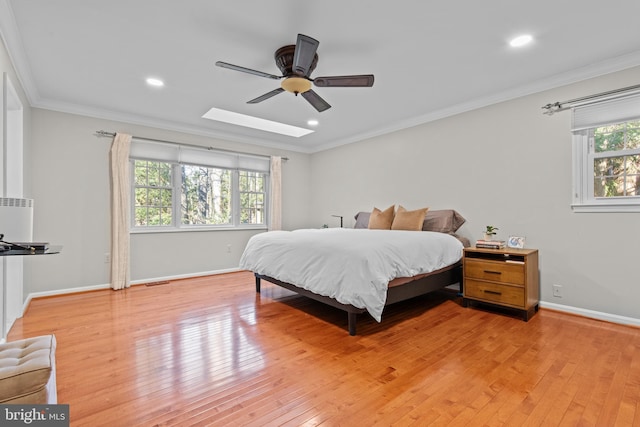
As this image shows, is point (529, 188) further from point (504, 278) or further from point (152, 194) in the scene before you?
point (152, 194)

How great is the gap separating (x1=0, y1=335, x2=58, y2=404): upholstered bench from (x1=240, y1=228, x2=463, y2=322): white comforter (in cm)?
182

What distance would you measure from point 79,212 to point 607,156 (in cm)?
613

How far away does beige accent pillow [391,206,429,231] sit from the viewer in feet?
12.7

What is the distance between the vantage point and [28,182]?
3.42m

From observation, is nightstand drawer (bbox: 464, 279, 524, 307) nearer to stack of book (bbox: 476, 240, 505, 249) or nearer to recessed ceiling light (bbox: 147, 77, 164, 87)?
stack of book (bbox: 476, 240, 505, 249)

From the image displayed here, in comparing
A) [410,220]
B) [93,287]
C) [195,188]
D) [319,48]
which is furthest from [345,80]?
[93,287]

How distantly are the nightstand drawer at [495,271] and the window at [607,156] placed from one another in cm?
91

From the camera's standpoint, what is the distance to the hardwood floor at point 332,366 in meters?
1.53

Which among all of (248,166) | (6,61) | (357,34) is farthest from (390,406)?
(248,166)

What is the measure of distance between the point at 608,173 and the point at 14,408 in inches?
177

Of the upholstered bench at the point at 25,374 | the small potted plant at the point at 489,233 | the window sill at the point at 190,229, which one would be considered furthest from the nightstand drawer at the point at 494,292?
the window sill at the point at 190,229

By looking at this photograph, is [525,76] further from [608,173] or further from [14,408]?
[14,408]

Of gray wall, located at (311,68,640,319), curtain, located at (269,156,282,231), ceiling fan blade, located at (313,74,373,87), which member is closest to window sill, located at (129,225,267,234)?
curtain, located at (269,156,282,231)

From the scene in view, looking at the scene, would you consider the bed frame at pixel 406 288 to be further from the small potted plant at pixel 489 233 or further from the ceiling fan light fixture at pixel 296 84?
the ceiling fan light fixture at pixel 296 84
